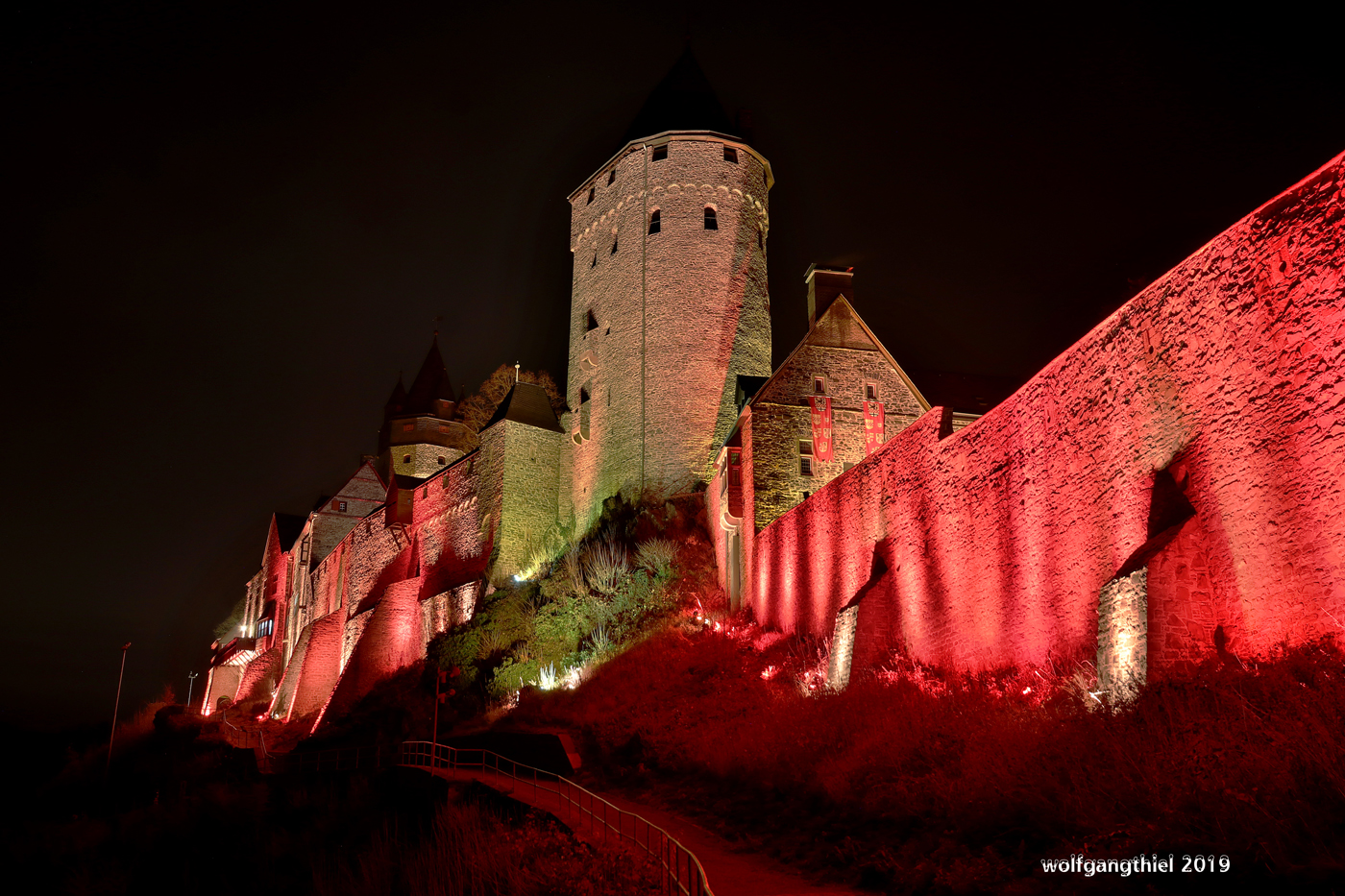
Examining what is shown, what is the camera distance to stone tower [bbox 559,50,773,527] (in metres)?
36.4

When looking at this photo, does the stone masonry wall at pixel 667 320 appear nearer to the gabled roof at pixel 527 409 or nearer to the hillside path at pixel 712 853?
the gabled roof at pixel 527 409

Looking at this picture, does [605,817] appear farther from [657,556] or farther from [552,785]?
[657,556]

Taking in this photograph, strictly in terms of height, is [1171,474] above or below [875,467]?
below

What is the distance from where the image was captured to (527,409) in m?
39.8

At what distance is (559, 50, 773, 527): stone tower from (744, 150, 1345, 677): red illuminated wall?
745 inches

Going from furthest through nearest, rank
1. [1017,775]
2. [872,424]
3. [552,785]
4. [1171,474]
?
1. [872,424]
2. [552,785]
3. [1171,474]
4. [1017,775]

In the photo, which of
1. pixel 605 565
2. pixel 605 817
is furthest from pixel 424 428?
pixel 605 817

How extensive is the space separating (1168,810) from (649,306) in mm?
31622

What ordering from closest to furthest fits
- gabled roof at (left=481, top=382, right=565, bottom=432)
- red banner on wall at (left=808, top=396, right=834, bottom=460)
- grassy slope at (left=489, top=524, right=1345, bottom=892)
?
grassy slope at (left=489, top=524, right=1345, bottom=892)
red banner on wall at (left=808, top=396, right=834, bottom=460)
gabled roof at (left=481, top=382, right=565, bottom=432)

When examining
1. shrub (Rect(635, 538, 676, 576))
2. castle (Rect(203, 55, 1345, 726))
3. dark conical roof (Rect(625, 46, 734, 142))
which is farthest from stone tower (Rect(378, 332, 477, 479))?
shrub (Rect(635, 538, 676, 576))

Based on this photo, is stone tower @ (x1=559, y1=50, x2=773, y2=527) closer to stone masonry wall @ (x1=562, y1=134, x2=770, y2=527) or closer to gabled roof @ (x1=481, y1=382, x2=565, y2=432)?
stone masonry wall @ (x1=562, y1=134, x2=770, y2=527)

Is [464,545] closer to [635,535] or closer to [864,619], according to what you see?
[635,535]

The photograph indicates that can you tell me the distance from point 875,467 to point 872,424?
9.38 m

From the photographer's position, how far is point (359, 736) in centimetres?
2858
